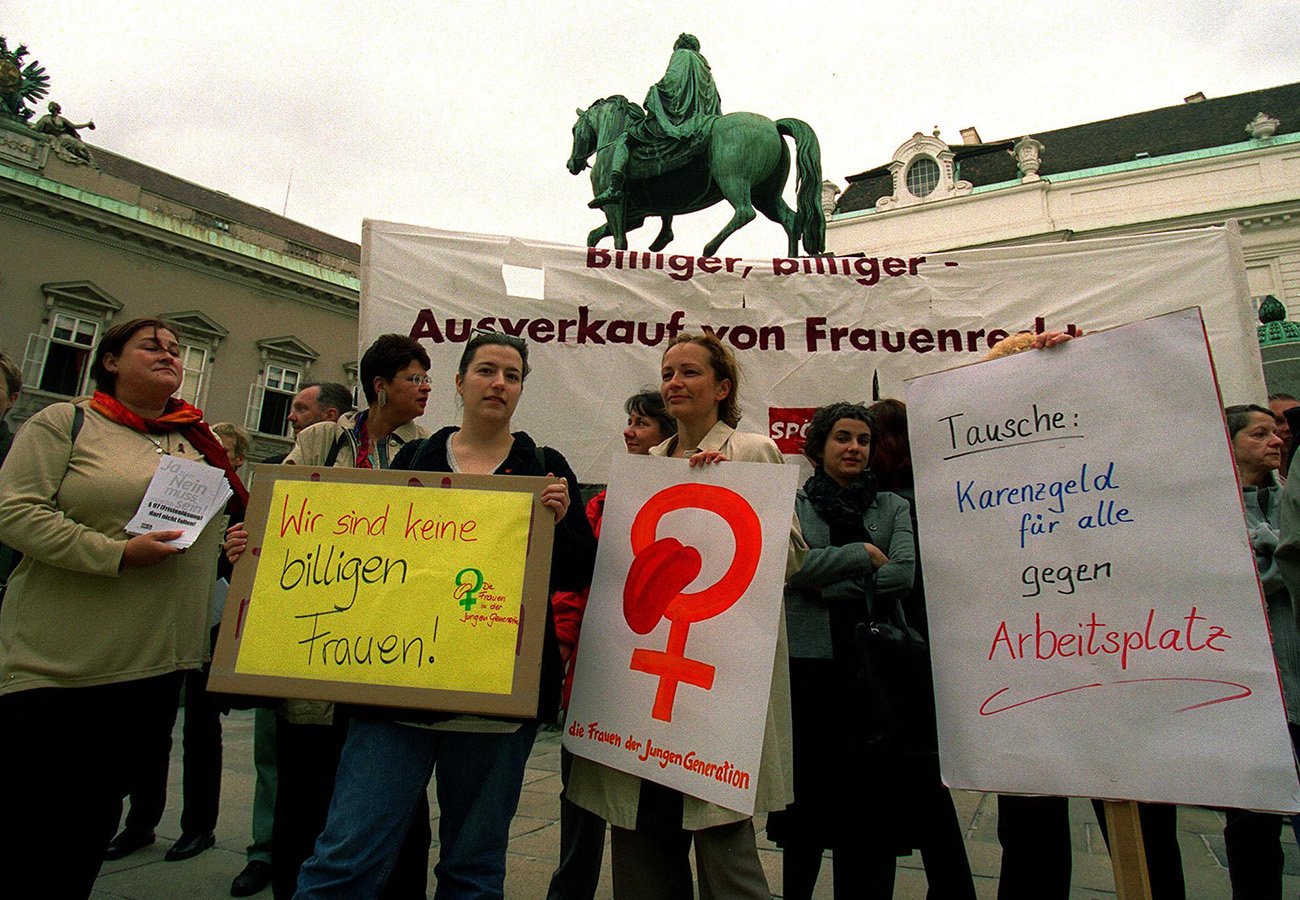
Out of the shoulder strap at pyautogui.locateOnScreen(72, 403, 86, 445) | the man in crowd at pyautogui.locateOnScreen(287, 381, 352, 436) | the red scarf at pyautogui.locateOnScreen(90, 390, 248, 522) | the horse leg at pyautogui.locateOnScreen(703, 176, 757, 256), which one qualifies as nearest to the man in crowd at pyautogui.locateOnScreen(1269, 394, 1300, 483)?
the horse leg at pyautogui.locateOnScreen(703, 176, 757, 256)

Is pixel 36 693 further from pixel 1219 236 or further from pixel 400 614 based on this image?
pixel 1219 236

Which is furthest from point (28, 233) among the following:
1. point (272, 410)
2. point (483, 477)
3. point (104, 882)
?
point (483, 477)

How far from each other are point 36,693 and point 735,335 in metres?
3.08

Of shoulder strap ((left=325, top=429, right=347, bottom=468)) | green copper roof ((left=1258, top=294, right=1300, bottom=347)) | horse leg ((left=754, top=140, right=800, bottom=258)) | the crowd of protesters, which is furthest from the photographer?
green copper roof ((left=1258, top=294, right=1300, bottom=347))

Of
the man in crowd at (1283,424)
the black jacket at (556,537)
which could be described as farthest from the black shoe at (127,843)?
the man in crowd at (1283,424)

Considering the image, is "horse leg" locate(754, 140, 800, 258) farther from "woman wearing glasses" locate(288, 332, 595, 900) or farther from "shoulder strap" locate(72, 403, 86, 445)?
"shoulder strap" locate(72, 403, 86, 445)

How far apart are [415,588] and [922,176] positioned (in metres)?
33.9

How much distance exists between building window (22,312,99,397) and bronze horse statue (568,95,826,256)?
17.3m

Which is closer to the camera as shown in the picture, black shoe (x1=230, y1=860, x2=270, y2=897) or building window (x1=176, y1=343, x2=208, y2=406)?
black shoe (x1=230, y1=860, x2=270, y2=897)

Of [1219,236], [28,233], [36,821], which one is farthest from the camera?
[28,233]

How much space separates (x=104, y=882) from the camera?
2.63 metres

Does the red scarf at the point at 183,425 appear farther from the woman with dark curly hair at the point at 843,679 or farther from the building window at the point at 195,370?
the building window at the point at 195,370

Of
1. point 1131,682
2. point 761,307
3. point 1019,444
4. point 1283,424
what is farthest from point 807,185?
point 1131,682

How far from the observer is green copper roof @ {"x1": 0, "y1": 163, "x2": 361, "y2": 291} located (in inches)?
698
